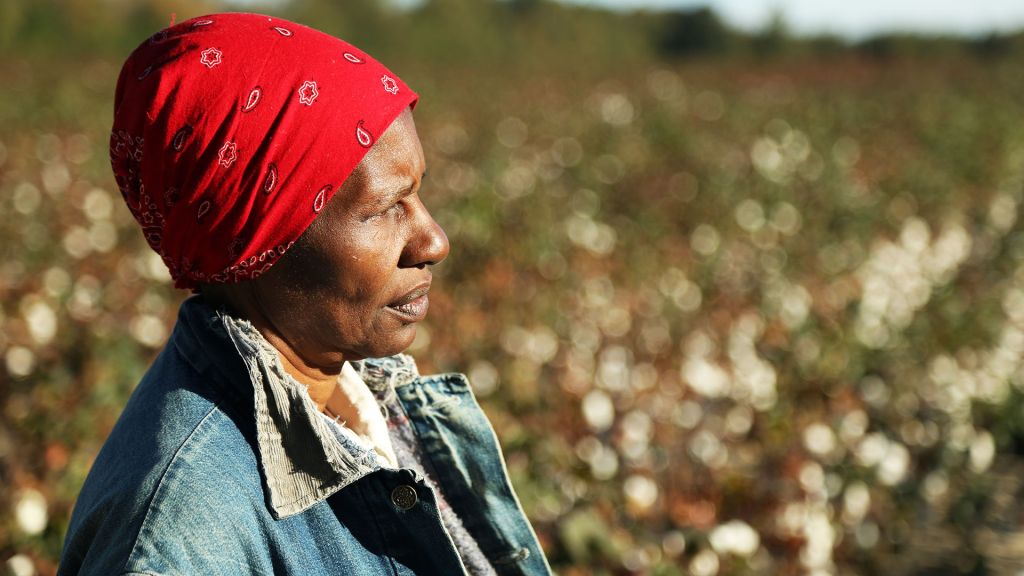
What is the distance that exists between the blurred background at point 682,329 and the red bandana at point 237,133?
127 centimetres

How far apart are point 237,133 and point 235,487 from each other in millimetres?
424

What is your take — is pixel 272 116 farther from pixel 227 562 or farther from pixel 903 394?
pixel 903 394

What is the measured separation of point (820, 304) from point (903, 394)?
4.06 feet

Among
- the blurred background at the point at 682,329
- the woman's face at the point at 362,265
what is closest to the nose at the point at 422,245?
the woman's face at the point at 362,265

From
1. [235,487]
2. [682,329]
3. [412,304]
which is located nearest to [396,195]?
[412,304]

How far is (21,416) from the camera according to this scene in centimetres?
321

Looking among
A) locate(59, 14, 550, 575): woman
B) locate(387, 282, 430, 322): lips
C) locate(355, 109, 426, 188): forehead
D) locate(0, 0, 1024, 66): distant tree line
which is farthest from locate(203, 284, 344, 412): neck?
locate(0, 0, 1024, 66): distant tree line

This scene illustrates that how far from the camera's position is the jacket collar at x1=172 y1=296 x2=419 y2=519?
4.22 feet

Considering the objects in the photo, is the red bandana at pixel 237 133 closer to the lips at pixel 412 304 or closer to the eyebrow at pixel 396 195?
the eyebrow at pixel 396 195

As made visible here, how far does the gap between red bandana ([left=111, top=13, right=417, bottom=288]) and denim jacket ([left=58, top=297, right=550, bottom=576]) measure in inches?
4.9

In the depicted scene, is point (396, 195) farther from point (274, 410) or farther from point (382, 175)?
point (274, 410)

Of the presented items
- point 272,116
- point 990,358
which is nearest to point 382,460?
point 272,116

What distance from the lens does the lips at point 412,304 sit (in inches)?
56.5

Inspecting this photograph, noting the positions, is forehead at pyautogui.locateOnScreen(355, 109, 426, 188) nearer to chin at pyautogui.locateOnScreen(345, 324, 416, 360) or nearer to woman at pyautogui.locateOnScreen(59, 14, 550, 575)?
woman at pyautogui.locateOnScreen(59, 14, 550, 575)
